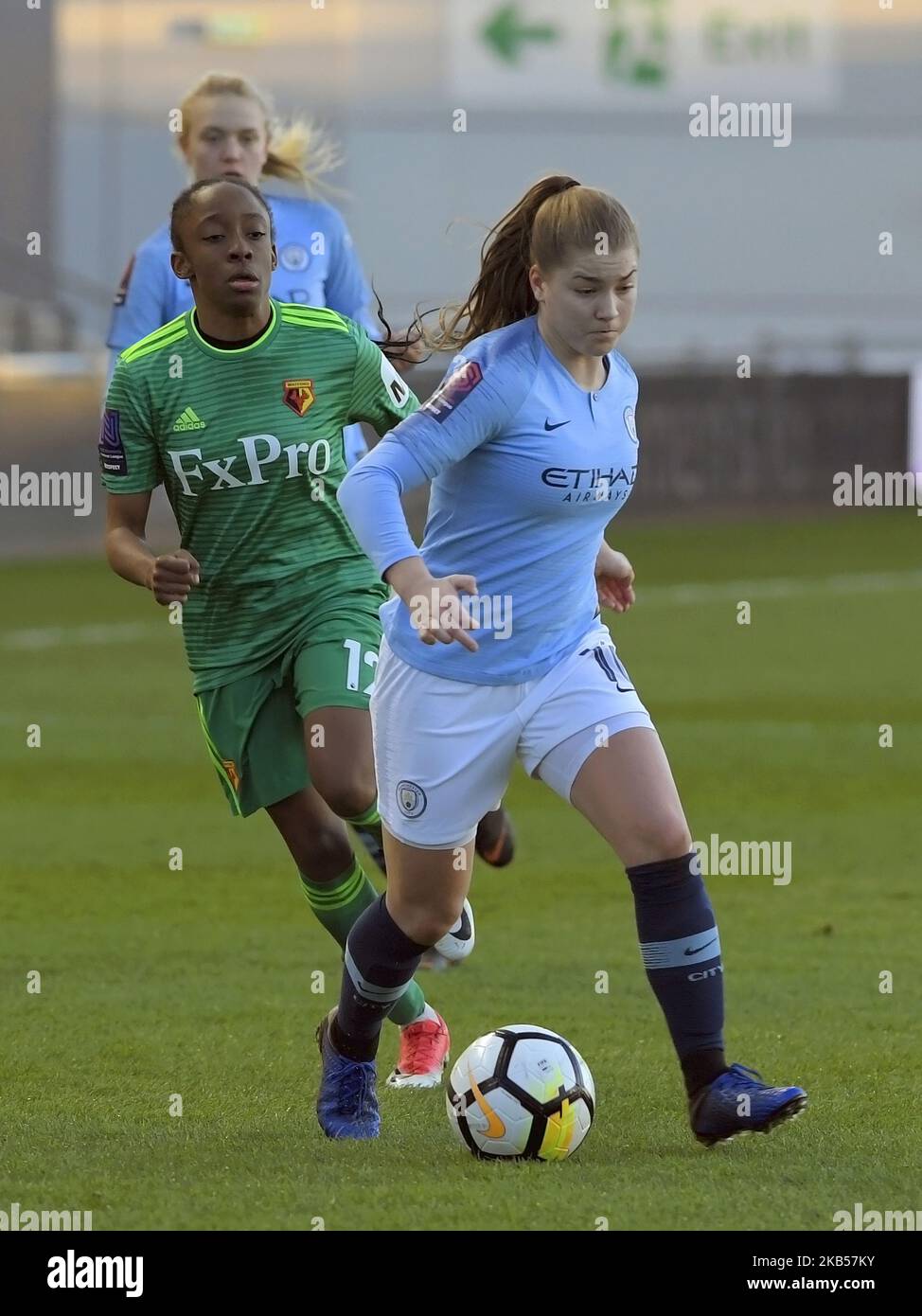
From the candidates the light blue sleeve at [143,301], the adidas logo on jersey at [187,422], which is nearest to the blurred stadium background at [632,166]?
the light blue sleeve at [143,301]

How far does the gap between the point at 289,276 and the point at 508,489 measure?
9.52 feet

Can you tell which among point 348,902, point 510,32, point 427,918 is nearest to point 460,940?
point 348,902

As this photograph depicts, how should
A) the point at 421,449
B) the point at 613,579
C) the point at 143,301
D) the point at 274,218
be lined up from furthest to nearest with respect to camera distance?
the point at 143,301 < the point at 274,218 < the point at 613,579 < the point at 421,449

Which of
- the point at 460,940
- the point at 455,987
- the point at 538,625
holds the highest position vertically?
the point at 538,625

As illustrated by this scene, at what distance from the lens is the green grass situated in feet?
15.1

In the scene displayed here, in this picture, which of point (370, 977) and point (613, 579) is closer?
point (370, 977)

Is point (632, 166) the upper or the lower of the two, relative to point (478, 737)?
lower

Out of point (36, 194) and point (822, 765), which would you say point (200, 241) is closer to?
point (822, 765)

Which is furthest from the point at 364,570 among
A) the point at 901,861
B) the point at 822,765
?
the point at 822,765

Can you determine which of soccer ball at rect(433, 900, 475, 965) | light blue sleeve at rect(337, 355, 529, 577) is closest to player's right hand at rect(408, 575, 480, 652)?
light blue sleeve at rect(337, 355, 529, 577)

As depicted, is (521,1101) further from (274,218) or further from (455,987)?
(274,218)

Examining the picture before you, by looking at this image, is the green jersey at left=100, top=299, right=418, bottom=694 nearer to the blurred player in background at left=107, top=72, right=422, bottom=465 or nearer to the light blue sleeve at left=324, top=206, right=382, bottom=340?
the blurred player in background at left=107, top=72, right=422, bottom=465

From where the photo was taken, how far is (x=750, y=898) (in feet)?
27.5

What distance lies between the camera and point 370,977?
5.14 metres
